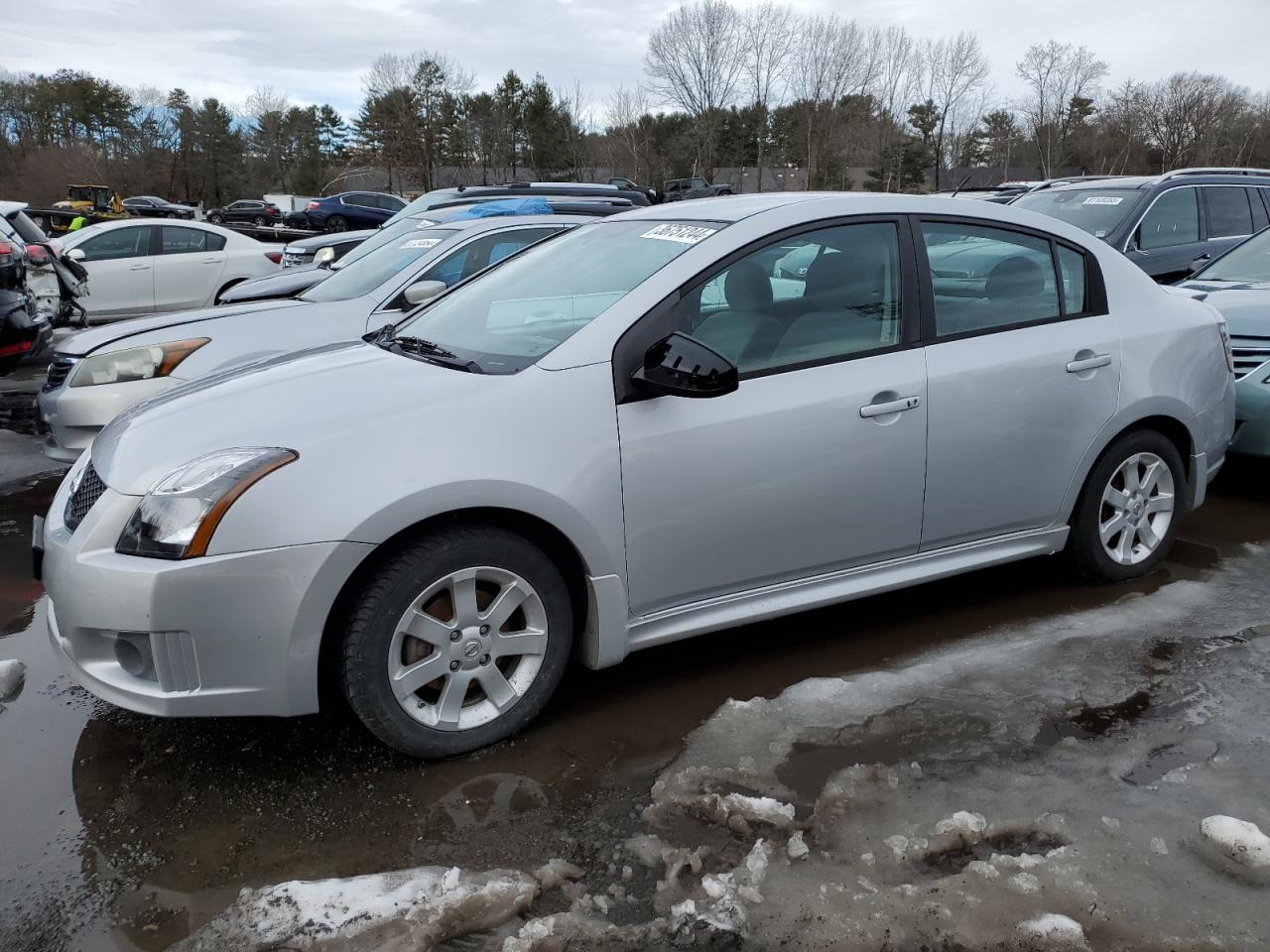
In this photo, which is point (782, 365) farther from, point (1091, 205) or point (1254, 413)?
point (1091, 205)

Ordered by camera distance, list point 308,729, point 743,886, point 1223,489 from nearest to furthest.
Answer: point 743,886
point 308,729
point 1223,489

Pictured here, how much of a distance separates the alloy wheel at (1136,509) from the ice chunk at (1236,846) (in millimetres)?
1806

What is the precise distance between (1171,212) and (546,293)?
7914 mm

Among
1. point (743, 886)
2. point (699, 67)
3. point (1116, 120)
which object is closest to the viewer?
point (743, 886)

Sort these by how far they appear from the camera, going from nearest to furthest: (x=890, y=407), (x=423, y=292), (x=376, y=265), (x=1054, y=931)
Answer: (x=1054, y=931) < (x=890, y=407) < (x=423, y=292) < (x=376, y=265)

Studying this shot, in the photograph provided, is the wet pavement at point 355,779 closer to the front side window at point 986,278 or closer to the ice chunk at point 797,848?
the ice chunk at point 797,848

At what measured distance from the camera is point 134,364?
6012mm

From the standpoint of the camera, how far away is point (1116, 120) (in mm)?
61281

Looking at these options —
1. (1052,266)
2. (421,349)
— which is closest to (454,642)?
(421,349)

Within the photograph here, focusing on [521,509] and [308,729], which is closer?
[521,509]

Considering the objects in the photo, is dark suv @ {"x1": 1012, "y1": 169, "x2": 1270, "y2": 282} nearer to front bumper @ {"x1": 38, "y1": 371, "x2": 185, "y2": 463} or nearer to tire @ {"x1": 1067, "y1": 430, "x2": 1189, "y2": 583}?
tire @ {"x1": 1067, "y1": 430, "x2": 1189, "y2": 583}

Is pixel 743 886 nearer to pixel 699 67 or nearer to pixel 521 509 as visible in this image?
pixel 521 509

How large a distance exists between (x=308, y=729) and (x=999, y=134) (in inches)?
→ 2921

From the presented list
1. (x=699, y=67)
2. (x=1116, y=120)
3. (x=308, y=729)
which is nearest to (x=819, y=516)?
(x=308, y=729)
